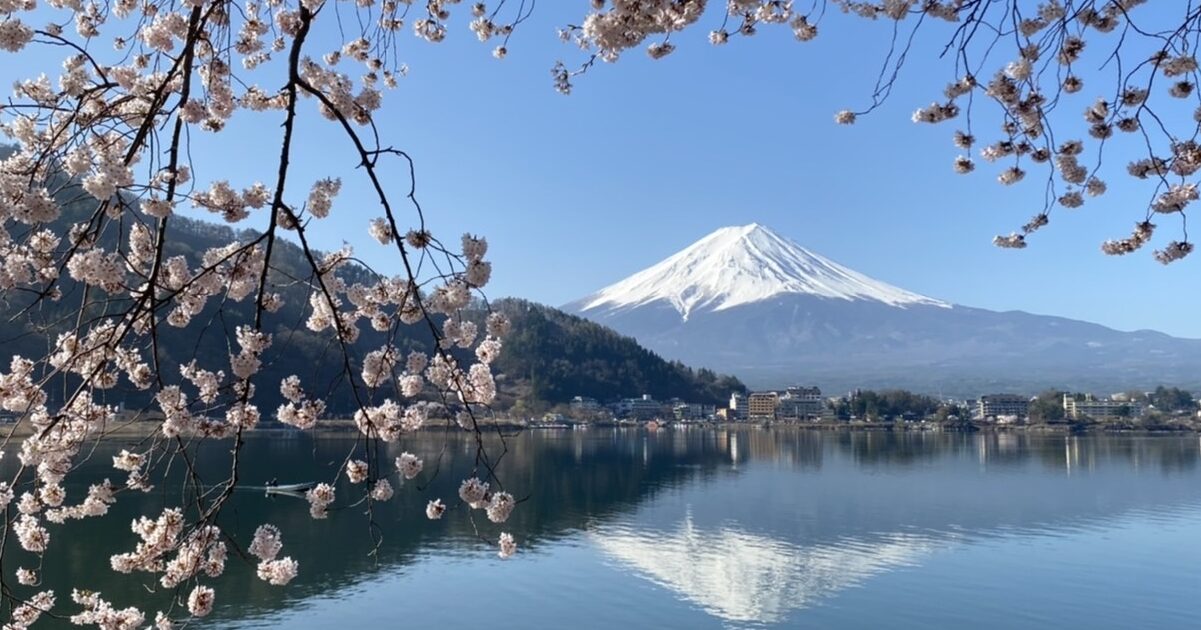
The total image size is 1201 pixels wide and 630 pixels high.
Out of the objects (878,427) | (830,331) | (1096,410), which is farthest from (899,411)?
(830,331)

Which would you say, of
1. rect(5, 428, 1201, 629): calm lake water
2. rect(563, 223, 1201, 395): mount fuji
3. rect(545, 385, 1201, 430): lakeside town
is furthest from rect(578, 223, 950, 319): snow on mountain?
rect(5, 428, 1201, 629): calm lake water

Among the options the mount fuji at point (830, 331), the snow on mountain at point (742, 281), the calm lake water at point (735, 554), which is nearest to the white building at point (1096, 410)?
Result: the calm lake water at point (735, 554)

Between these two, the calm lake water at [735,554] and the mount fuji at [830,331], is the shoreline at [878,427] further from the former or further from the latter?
the mount fuji at [830,331]

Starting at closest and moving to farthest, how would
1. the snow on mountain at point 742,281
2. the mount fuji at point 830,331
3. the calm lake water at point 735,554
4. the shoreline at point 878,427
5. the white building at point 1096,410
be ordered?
the calm lake water at point 735,554 < the shoreline at point 878,427 < the white building at point 1096,410 < the mount fuji at point 830,331 < the snow on mountain at point 742,281

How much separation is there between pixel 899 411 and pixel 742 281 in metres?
113

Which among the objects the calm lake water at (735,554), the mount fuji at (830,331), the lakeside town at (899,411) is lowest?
the calm lake water at (735,554)

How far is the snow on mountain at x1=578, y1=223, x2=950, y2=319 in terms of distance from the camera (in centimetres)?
15825

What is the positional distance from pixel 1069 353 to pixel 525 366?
108 metres

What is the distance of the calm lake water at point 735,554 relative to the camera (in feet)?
30.4

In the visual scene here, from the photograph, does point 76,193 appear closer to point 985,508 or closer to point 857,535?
point 857,535

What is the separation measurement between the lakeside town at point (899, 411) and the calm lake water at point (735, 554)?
85.4 feet

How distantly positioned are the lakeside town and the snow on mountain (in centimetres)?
9977

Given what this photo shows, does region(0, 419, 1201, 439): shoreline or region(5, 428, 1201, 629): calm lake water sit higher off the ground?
region(0, 419, 1201, 439): shoreline

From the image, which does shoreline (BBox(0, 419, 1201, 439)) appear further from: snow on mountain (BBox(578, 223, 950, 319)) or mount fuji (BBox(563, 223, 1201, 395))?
snow on mountain (BBox(578, 223, 950, 319))
